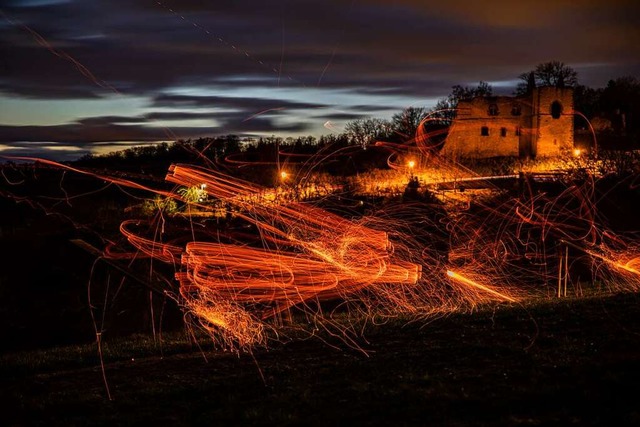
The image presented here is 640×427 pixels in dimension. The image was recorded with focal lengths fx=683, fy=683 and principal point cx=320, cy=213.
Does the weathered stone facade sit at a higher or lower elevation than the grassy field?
higher

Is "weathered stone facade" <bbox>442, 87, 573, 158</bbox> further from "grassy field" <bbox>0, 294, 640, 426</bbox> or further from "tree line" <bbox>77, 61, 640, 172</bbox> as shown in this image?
"grassy field" <bbox>0, 294, 640, 426</bbox>

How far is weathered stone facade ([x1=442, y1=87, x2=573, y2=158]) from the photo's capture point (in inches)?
2451

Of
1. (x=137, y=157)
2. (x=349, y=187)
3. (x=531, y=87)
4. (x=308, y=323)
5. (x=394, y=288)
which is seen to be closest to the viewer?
(x=308, y=323)

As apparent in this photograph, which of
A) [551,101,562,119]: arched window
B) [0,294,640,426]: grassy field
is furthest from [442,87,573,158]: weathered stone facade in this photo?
[0,294,640,426]: grassy field

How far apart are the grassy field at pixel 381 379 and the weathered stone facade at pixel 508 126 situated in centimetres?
5340

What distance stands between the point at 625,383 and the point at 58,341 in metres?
14.1

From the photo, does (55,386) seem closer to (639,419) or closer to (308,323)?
(308,323)

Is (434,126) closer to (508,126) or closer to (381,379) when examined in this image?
(508,126)

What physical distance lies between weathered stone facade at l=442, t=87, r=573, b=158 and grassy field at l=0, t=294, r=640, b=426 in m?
53.4

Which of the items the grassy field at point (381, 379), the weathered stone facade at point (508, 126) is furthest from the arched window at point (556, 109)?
the grassy field at point (381, 379)

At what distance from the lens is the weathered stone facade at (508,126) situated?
62.2m

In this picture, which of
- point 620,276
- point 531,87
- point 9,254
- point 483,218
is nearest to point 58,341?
point 9,254

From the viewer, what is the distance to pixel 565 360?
7543 mm

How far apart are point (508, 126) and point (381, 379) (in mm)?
58978
